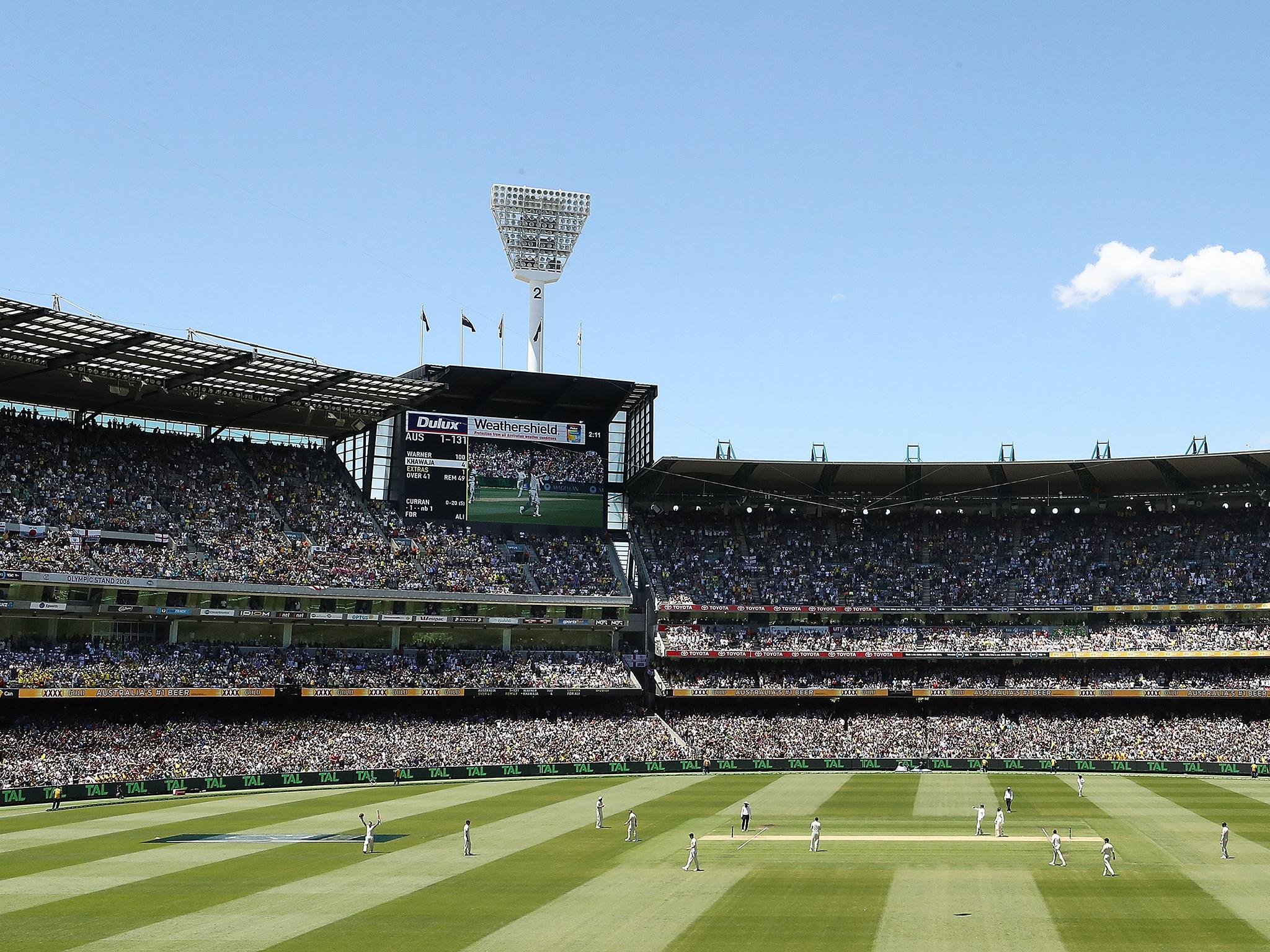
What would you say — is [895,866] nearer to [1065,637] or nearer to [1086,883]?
[1086,883]

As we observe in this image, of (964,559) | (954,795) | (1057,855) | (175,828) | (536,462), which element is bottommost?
(954,795)

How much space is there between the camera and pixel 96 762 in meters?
55.0

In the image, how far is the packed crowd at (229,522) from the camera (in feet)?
208

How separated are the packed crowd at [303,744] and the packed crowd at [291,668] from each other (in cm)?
219

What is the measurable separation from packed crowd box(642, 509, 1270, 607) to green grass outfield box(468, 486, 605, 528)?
6.06m

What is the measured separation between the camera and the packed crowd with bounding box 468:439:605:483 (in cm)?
7775

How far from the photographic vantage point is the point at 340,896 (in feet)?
97.4

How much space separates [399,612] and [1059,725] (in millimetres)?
41170

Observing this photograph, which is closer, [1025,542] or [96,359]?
[96,359]

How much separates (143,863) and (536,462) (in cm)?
4662

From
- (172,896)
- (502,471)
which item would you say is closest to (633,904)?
(172,896)

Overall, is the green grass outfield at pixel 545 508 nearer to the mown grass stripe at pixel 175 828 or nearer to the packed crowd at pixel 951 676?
the packed crowd at pixel 951 676

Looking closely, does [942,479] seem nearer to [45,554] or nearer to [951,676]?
[951,676]

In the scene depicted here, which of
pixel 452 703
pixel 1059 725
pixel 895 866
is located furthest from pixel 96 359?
pixel 1059 725
